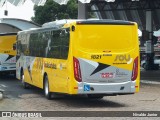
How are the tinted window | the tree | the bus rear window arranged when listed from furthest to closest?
the tree < the tinted window < the bus rear window

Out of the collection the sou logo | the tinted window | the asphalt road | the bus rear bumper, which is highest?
the tinted window

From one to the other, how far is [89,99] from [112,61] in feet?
10.3

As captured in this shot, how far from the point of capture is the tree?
88062 mm

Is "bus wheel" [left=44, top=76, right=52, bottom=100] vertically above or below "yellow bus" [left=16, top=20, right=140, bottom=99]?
below

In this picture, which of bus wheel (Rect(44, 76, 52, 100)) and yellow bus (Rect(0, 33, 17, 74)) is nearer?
bus wheel (Rect(44, 76, 52, 100))

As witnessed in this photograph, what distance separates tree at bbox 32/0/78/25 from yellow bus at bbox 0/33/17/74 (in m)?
58.1

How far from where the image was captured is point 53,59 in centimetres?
1756

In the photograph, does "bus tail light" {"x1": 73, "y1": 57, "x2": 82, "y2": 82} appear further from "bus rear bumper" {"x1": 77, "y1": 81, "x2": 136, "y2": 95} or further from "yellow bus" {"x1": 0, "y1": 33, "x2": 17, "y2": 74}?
"yellow bus" {"x1": 0, "y1": 33, "x2": 17, "y2": 74}

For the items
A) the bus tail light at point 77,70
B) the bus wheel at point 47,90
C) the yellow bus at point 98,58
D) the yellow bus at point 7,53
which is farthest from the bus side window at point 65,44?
the yellow bus at point 7,53

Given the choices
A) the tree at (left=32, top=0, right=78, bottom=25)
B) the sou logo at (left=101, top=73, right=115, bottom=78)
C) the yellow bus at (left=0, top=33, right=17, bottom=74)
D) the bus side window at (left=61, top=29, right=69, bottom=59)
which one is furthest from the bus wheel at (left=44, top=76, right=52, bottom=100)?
the tree at (left=32, top=0, right=78, bottom=25)

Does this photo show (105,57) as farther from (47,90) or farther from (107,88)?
(47,90)

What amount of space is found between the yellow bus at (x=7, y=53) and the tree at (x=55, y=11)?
58.1m

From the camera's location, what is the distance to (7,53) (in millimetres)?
29875

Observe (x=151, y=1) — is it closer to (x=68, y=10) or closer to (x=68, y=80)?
(x=68, y=80)
